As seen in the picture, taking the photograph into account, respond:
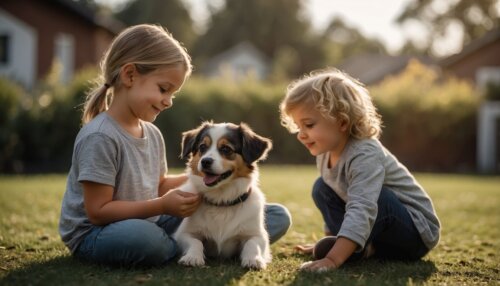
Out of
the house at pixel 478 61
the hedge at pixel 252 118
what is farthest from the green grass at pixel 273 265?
the house at pixel 478 61

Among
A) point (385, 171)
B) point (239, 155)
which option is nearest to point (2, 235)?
point (239, 155)

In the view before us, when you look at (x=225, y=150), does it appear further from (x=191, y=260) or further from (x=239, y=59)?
(x=239, y=59)

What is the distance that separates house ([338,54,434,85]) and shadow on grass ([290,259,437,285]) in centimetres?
3581

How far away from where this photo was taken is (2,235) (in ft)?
14.7

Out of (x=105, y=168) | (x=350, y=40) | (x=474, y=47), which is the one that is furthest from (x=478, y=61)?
(x=350, y=40)

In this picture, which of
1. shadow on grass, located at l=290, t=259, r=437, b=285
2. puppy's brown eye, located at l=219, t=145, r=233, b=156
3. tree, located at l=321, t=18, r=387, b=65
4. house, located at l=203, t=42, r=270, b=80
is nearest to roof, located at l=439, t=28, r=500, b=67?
house, located at l=203, t=42, r=270, b=80

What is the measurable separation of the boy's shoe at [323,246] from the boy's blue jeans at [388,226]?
0.75ft

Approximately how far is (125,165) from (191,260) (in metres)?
0.79

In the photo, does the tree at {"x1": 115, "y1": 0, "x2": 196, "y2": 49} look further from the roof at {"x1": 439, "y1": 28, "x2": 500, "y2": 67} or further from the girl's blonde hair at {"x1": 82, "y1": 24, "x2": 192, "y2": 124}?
the girl's blonde hair at {"x1": 82, "y1": 24, "x2": 192, "y2": 124}

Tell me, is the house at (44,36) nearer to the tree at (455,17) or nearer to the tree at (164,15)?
the tree at (164,15)

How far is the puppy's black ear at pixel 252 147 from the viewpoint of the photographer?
3.76 metres

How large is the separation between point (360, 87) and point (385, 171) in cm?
66

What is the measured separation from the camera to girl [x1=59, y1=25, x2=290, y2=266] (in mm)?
3322

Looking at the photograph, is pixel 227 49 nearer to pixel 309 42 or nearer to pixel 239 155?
pixel 309 42
